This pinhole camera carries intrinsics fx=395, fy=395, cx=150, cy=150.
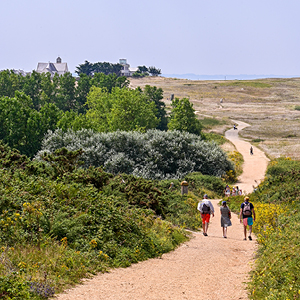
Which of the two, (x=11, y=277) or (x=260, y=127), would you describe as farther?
(x=260, y=127)

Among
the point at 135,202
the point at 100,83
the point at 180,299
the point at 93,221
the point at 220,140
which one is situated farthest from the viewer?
the point at 100,83

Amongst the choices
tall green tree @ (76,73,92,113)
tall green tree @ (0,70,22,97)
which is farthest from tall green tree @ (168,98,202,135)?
tall green tree @ (0,70,22,97)

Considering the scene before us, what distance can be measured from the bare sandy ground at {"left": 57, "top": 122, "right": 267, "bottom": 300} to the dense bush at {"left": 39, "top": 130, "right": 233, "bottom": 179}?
2264 centimetres

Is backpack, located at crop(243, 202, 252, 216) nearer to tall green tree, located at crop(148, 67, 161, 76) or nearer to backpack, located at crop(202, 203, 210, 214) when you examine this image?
backpack, located at crop(202, 203, 210, 214)

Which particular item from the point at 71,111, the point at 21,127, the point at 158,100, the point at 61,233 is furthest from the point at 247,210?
the point at 158,100

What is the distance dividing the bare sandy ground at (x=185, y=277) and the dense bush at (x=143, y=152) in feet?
74.3

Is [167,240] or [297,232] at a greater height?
[297,232]

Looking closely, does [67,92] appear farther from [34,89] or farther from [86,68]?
[86,68]

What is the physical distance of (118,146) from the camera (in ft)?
125

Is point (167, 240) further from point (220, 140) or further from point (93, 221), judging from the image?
point (220, 140)

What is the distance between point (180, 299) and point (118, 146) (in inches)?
1218

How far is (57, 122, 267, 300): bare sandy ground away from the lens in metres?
7.63

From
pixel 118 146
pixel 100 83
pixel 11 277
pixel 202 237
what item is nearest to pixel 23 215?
pixel 11 277

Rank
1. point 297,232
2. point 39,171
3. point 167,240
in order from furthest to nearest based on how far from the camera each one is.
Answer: point 39,171, point 167,240, point 297,232
